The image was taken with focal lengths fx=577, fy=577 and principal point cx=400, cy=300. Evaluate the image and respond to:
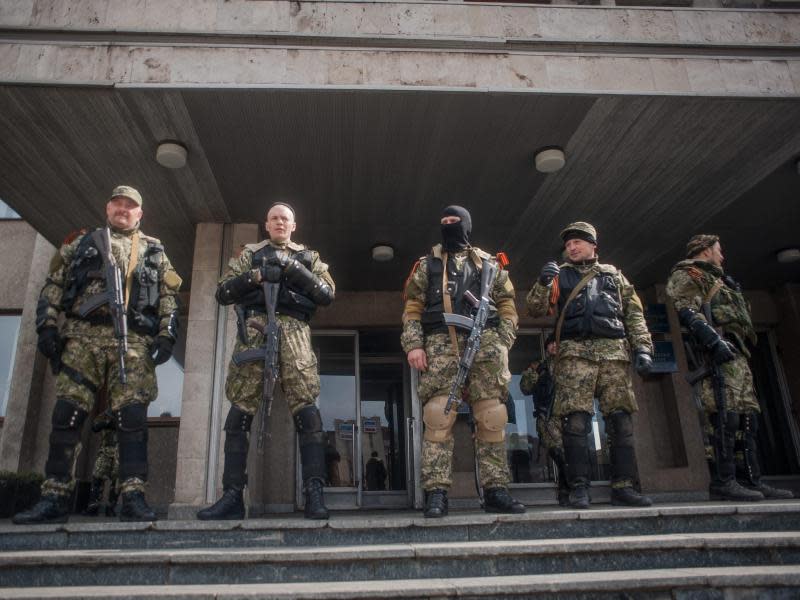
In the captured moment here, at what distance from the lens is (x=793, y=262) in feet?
27.0

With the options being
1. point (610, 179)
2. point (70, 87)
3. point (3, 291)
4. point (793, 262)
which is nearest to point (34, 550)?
point (70, 87)

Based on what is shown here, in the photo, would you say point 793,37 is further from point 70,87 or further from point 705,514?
point 70,87

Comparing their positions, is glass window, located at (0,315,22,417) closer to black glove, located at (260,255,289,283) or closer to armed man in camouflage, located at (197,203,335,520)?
armed man in camouflage, located at (197,203,335,520)

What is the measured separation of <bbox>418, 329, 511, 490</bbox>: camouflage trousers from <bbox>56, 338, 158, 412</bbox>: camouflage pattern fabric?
76.9 inches

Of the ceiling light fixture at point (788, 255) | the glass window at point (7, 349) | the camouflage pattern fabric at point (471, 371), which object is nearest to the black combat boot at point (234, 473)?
the camouflage pattern fabric at point (471, 371)

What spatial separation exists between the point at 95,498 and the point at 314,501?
11.9 ft

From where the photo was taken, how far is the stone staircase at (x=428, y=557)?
2.62 meters

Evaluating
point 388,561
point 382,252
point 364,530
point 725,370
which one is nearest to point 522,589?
point 388,561

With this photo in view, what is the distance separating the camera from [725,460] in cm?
484

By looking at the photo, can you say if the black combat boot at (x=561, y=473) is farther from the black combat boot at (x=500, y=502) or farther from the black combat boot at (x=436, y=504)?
the black combat boot at (x=436, y=504)

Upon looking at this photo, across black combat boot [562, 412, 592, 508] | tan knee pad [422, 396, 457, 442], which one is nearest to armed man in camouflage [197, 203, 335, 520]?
tan knee pad [422, 396, 457, 442]

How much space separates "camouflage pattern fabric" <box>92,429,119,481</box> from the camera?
585cm

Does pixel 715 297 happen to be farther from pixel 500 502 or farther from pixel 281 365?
pixel 281 365

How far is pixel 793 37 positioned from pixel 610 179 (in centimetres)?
205
